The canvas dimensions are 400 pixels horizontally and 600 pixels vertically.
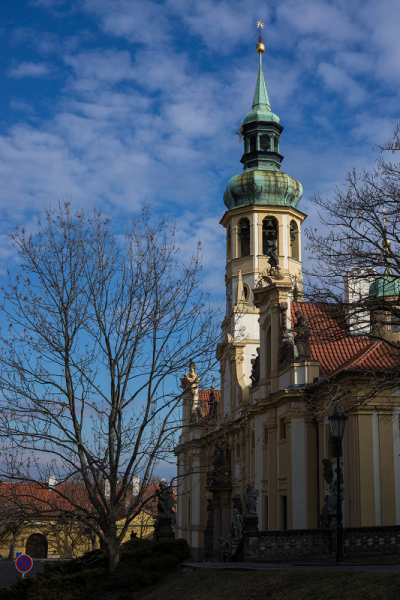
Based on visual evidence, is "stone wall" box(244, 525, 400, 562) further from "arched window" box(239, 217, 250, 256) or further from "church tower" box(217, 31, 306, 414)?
"arched window" box(239, 217, 250, 256)

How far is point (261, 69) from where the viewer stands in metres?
57.5

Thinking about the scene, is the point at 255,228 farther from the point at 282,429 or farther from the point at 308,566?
the point at 308,566

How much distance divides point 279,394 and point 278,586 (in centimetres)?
1803

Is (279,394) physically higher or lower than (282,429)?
higher

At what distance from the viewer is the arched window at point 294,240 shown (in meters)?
50.1

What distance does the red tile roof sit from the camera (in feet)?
61.6

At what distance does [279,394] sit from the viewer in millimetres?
31469

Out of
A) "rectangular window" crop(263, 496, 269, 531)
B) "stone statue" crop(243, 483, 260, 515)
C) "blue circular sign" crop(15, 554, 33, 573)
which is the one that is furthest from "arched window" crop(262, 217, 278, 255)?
"blue circular sign" crop(15, 554, 33, 573)

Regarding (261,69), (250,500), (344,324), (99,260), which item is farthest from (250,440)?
(261,69)

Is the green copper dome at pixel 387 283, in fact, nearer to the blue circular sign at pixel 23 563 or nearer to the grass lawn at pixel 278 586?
the grass lawn at pixel 278 586

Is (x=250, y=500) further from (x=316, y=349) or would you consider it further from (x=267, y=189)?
(x=267, y=189)

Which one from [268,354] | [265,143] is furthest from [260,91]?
[268,354]

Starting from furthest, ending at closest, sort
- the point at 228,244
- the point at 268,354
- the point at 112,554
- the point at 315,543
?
the point at 228,244
the point at 268,354
the point at 315,543
the point at 112,554

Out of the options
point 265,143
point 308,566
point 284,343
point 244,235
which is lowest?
point 308,566
